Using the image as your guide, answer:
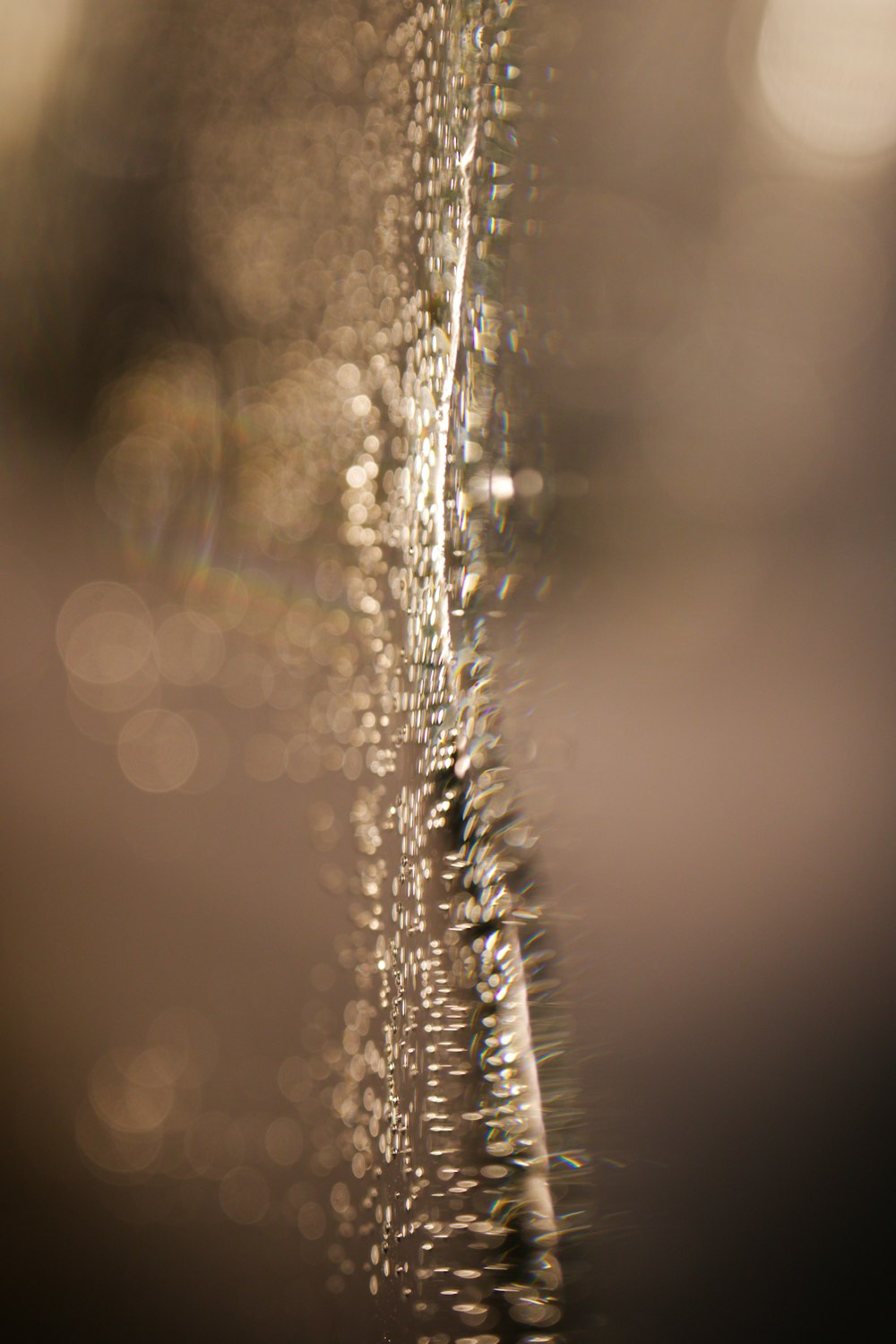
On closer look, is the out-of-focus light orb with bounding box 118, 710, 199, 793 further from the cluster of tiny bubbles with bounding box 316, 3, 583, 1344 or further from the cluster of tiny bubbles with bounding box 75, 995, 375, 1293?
the cluster of tiny bubbles with bounding box 316, 3, 583, 1344

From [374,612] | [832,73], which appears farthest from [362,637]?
[832,73]

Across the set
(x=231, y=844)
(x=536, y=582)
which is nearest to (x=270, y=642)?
(x=231, y=844)

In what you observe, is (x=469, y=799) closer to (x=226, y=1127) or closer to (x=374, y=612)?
(x=374, y=612)

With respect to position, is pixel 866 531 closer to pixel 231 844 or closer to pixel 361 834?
pixel 361 834

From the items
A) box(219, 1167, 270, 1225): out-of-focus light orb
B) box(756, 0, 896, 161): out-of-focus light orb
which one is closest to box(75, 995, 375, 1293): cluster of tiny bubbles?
box(219, 1167, 270, 1225): out-of-focus light orb

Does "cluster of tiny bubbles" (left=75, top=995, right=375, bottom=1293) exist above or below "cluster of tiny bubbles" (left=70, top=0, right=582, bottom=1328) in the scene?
below

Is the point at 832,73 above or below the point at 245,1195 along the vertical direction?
above
